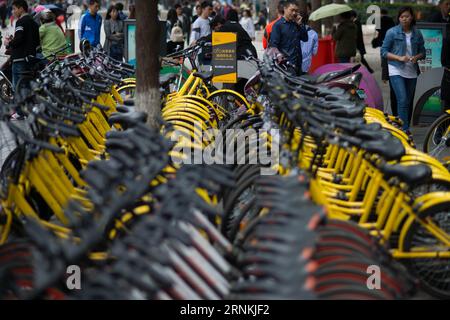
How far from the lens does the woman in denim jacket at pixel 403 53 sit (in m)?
12.2

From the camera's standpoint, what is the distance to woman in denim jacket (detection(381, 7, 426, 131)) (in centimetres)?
1222

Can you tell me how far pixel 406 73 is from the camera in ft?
40.2

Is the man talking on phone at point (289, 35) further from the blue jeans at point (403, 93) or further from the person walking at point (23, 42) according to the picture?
the person walking at point (23, 42)

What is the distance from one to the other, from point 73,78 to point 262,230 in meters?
6.03

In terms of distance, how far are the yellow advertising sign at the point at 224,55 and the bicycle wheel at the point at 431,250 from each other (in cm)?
777

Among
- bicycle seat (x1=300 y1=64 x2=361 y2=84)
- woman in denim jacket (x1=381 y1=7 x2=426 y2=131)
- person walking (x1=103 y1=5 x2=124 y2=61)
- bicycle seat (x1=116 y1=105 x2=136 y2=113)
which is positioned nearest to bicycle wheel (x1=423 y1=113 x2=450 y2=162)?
bicycle seat (x1=300 y1=64 x2=361 y2=84)

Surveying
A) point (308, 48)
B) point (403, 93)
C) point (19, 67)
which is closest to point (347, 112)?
point (403, 93)

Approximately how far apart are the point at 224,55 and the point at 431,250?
8.12 m

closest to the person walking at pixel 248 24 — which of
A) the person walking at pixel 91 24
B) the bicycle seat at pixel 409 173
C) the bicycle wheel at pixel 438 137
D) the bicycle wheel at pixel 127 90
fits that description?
the person walking at pixel 91 24

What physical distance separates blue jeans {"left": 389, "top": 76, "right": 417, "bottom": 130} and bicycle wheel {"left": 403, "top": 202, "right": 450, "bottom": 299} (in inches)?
237

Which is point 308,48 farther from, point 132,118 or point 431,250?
point 431,250

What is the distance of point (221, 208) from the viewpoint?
7465 mm

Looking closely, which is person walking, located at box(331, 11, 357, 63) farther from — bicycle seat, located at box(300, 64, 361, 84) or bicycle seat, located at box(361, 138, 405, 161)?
bicycle seat, located at box(361, 138, 405, 161)

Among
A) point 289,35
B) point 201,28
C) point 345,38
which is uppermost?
point 289,35
